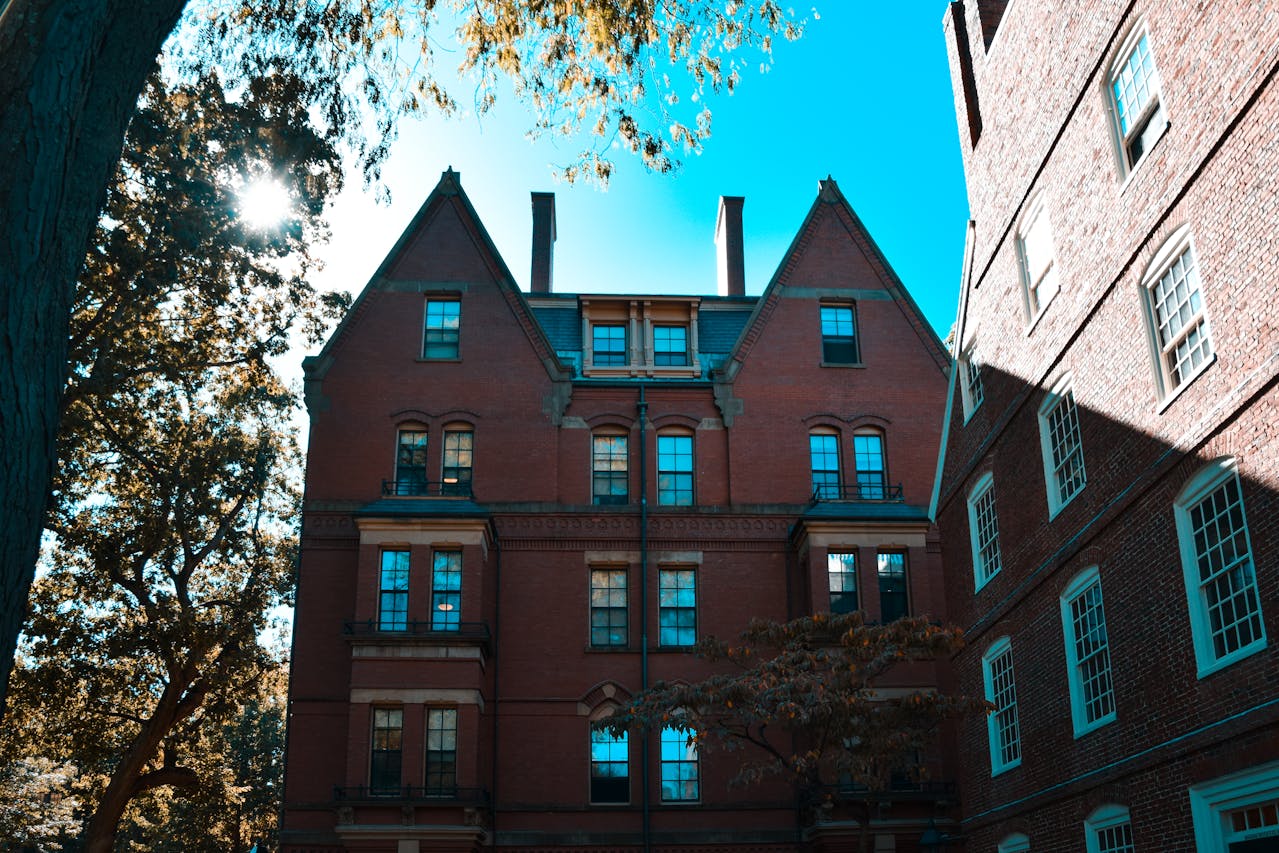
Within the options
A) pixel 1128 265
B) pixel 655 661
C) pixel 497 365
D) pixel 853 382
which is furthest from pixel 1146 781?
pixel 497 365

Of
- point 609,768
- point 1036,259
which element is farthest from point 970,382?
point 609,768

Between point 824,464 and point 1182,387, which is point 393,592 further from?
point 1182,387

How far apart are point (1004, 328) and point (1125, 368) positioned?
4923 mm

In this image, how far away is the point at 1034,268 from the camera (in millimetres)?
18469

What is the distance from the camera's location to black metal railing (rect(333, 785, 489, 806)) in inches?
984

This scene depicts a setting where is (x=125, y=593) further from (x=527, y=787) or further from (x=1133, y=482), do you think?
(x=1133, y=482)

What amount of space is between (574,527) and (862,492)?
23.0ft

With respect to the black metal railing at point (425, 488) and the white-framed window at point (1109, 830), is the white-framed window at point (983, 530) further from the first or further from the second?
the black metal railing at point (425, 488)

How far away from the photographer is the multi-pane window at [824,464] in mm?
29406

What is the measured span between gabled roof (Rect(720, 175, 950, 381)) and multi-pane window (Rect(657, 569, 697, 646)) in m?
5.10

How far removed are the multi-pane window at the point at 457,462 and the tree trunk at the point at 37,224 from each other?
74.3 ft

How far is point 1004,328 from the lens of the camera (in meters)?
19.7

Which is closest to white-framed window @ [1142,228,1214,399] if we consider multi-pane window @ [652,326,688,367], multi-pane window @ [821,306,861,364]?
multi-pane window @ [821,306,861,364]

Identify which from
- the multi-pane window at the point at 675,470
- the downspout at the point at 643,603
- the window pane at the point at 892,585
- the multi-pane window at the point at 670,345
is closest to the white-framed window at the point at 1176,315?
the window pane at the point at 892,585
